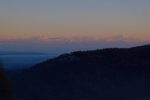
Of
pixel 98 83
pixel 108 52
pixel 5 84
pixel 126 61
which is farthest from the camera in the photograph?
pixel 108 52

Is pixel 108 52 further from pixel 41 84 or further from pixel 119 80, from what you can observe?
pixel 41 84

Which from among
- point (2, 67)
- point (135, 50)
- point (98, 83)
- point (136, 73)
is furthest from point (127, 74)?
point (2, 67)

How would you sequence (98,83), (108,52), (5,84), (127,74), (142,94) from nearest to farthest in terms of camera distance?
(5,84) → (142,94) → (98,83) → (127,74) → (108,52)

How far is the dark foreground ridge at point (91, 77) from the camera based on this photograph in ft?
109

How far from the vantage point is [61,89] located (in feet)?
113

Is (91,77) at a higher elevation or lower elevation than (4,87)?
lower

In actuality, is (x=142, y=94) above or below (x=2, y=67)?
below

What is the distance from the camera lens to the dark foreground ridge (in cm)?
3322

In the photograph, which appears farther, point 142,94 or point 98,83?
point 98,83

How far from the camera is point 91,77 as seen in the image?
37.8 meters

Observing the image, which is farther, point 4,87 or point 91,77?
point 91,77

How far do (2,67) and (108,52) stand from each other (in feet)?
94.8

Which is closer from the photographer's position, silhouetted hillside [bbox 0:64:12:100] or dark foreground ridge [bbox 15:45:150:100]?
silhouetted hillside [bbox 0:64:12:100]

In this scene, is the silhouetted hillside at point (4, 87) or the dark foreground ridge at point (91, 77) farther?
the dark foreground ridge at point (91, 77)
